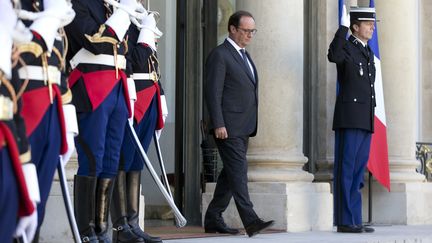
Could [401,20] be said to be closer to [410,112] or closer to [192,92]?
[410,112]

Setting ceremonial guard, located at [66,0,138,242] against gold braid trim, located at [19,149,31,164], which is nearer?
gold braid trim, located at [19,149,31,164]

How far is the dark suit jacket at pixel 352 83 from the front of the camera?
10.3 m

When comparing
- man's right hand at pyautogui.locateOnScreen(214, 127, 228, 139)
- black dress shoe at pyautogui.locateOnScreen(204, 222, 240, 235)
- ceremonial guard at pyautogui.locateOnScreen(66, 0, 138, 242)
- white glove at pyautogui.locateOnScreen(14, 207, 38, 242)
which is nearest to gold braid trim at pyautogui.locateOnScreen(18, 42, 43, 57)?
white glove at pyautogui.locateOnScreen(14, 207, 38, 242)

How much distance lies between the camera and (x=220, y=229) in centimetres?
961

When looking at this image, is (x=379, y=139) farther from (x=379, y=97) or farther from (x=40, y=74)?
(x=40, y=74)

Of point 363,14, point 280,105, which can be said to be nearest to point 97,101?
point 280,105

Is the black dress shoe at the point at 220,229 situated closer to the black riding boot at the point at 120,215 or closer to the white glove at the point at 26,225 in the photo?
the black riding boot at the point at 120,215

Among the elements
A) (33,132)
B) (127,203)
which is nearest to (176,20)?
(127,203)

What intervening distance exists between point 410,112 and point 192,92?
2442 mm

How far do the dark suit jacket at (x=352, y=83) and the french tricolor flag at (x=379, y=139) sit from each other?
827 mm

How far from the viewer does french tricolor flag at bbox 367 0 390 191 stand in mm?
11344

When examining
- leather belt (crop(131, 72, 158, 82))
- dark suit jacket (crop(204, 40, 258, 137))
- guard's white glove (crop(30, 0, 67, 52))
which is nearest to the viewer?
guard's white glove (crop(30, 0, 67, 52))

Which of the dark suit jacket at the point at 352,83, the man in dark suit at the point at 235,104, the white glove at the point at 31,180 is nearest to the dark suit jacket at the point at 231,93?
the man in dark suit at the point at 235,104

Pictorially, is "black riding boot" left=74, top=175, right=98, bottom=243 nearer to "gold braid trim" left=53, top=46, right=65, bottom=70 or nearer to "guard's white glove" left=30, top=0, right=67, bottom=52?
"gold braid trim" left=53, top=46, right=65, bottom=70
